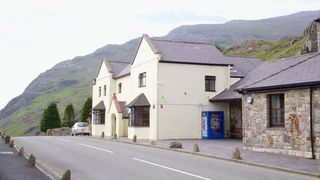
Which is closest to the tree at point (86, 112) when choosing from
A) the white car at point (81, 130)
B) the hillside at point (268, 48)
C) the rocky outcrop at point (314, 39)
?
the white car at point (81, 130)

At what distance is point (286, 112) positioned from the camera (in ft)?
71.6

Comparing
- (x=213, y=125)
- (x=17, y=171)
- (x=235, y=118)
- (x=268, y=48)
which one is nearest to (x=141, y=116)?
(x=213, y=125)

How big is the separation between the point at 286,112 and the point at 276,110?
137 cm

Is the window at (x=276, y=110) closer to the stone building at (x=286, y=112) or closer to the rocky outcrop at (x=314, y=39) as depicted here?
the stone building at (x=286, y=112)

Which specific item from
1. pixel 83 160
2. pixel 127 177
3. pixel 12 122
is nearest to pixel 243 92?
pixel 83 160

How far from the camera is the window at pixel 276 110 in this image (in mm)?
22828

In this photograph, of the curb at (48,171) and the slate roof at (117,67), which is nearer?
the curb at (48,171)

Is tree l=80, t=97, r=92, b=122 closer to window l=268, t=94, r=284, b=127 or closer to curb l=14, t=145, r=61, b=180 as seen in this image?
window l=268, t=94, r=284, b=127

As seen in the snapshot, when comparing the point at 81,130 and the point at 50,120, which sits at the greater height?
the point at 50,120

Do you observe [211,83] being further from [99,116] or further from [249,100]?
[99,116]

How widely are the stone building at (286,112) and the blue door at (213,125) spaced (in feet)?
42.6

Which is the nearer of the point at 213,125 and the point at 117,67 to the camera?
the point at 213,125

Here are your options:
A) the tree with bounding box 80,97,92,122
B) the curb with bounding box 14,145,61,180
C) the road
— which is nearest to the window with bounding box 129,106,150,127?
the road

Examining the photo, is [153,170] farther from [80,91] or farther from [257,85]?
[80,91]
